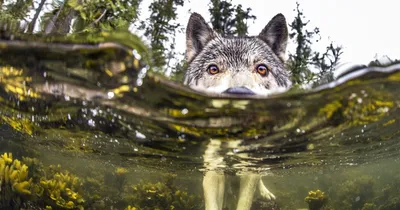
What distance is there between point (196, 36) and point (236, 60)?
105 centimetres

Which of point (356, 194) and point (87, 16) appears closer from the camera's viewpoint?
point (87, 16)

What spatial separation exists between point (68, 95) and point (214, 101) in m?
3.56

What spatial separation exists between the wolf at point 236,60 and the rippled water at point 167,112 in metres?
0.45

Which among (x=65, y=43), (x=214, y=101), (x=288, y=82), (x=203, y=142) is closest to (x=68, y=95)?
(x=65, y=43)

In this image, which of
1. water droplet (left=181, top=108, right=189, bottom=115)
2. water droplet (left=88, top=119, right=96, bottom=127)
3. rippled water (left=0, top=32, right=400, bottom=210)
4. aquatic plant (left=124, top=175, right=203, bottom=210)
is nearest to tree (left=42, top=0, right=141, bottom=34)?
rippled water (left=0, top=32, right=400, bottom=210)

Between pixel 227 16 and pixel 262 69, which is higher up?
pixel 227 16

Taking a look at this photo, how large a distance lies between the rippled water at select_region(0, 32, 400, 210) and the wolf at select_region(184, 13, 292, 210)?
452mm

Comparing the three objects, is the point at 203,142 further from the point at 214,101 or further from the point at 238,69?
the point at 238,69

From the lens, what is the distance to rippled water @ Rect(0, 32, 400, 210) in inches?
249

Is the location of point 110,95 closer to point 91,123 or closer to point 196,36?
point 196,36

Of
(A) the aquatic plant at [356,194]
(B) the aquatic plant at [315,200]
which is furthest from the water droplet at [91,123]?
(A) the aquatic plant at [356,194]

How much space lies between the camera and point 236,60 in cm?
554

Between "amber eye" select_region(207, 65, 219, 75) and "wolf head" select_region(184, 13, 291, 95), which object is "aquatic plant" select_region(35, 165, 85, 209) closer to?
"wolf head" select_region(184, 13, 291, 95)

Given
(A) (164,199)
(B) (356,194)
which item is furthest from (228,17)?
(B) (356,194)
